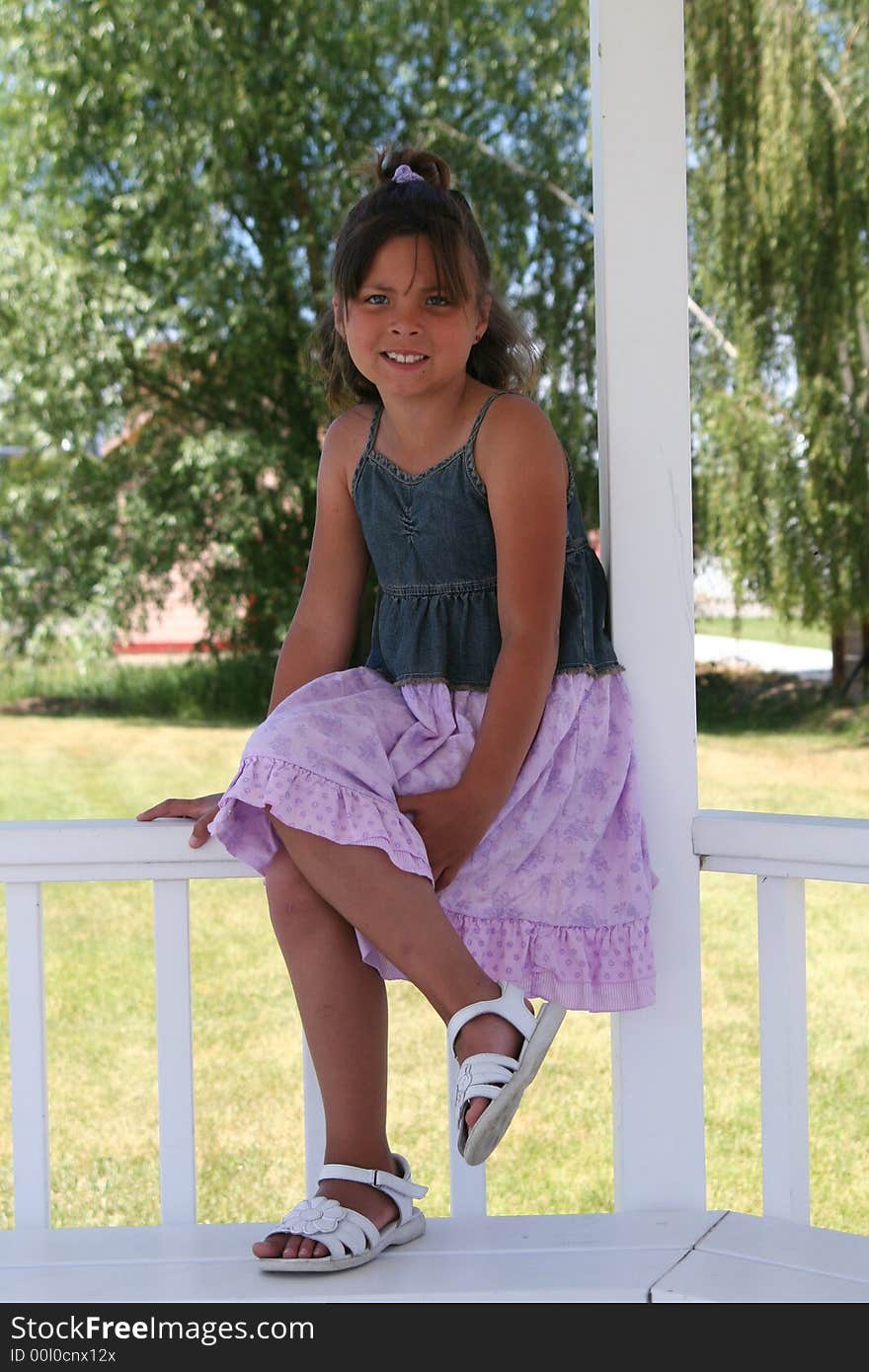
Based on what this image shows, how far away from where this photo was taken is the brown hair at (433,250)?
63.1 inches

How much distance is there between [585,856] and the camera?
1549 mm

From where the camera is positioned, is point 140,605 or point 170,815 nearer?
point 170,815

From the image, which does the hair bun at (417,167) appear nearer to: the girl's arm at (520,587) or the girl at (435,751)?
the girl at (435,751)

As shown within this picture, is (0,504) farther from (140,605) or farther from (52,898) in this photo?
(52,898)

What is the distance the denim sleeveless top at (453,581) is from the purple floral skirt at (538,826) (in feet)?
0.11

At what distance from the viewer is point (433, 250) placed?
160cm

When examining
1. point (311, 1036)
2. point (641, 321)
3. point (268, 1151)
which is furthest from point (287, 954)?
point (268, 1151)

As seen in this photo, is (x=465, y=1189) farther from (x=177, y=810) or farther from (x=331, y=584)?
(x=331, y=584)

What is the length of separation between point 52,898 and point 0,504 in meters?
3.42

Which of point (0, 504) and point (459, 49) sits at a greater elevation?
point (459, 49)

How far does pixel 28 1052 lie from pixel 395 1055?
4.40 metres

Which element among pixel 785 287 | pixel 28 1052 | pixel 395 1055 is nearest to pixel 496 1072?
pixel 28 1052
